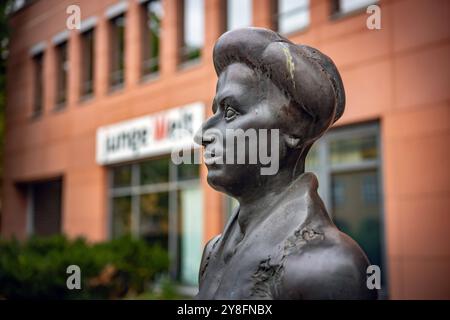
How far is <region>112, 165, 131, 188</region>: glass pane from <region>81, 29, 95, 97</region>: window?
270 centimetres

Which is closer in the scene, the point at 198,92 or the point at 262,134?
the point at 262,134

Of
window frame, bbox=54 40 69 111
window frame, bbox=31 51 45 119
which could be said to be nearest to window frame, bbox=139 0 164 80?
window frame, bbox=54 40 69 111

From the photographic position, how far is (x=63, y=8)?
17797 millimetres

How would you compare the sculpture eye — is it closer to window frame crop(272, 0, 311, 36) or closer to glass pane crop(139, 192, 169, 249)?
window frame crop(272, 0, 311, 36)

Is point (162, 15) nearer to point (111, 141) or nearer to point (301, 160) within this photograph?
point (111, 141)

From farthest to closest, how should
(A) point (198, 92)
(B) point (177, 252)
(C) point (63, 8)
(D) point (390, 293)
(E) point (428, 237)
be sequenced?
1. (C) point (63, 8)
2. (B) point (177, 252)
3. (A) point (198, 92)
4. (D) point (390, 293)
5. (E) point (428, 237)

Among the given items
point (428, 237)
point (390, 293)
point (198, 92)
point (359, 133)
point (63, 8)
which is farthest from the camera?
point (63, 8)

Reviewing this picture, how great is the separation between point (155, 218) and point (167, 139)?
218 centimetres

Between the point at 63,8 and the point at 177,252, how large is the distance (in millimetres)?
7846

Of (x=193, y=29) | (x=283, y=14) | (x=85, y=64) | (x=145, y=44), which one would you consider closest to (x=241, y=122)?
(x=283, y=14)

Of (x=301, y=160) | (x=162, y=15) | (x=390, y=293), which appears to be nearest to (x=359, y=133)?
(x=390, y=293)

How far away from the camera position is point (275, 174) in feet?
7.82

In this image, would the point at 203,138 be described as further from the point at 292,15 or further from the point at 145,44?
the point at 145,44

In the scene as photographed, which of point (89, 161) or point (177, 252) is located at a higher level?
point (89, 161)
